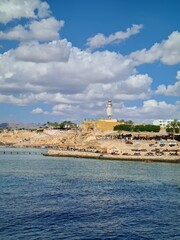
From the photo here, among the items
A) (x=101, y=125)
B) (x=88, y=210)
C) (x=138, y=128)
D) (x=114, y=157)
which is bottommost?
(x=88, y=210)

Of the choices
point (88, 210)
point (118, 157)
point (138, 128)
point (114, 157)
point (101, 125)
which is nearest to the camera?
point (88, 210)

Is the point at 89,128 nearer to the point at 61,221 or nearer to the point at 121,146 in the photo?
the point at 121,146

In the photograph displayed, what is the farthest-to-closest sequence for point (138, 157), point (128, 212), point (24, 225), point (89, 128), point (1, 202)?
point (89, 128)
point (138, 157)
point (1, 202)
point (128, 212)
point (24, 225)

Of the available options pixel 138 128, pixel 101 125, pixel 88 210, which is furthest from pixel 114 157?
pixel 101 125

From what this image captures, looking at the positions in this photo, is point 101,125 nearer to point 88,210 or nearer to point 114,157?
point 114,157

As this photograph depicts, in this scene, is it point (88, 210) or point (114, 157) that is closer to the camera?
point (88, 210)

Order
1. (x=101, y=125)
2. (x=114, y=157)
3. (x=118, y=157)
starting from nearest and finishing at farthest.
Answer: (x=118, y=157)
(x=114, y=157)
(x=101, y=125)

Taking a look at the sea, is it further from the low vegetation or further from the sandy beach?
the low vegetation

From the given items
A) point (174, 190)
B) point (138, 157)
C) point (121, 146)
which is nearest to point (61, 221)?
point (174, 190)

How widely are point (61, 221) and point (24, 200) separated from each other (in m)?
7.15

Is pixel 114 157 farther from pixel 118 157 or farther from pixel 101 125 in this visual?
pixel 101 125

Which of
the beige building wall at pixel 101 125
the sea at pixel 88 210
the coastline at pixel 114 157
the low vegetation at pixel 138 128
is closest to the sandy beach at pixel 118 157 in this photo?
the coastline at pixel 114 157

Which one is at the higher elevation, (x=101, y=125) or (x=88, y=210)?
(x=101, y=125)

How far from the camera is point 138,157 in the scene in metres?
82.6
